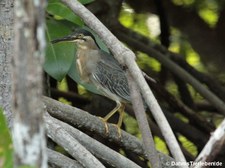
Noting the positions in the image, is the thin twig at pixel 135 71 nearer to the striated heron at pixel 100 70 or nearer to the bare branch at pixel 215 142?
the bare branch at pixel 215 142

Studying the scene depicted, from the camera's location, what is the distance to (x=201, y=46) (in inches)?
158

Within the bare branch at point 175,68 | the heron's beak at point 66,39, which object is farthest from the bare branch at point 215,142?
the bare branch at point 175,68

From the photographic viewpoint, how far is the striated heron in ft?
10.3

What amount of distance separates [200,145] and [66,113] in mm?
1234

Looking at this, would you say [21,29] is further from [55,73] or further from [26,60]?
[55,73]

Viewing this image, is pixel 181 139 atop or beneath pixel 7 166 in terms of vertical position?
→ beneath

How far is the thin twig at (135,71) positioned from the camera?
5.14 feet

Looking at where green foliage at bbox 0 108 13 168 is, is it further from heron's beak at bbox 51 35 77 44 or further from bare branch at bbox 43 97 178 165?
heron's beak at bbox 51 35 77 44

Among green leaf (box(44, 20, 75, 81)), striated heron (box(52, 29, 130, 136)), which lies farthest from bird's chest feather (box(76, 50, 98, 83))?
green leaf (box(44, 20, 75, 81))

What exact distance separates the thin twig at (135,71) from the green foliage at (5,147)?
38 cm

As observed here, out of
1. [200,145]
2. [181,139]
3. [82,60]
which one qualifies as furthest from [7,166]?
[181,139]

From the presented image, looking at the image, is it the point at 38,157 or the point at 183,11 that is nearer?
the point at 38,157

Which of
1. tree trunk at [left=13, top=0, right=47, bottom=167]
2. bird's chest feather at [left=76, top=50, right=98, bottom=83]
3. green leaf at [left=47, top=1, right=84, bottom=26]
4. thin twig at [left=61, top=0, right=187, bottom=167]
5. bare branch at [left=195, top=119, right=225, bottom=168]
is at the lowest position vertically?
bird's chest feather at [left=76, top=50, right=98, bottom=83]

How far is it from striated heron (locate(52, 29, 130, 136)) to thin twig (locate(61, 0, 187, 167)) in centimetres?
91
